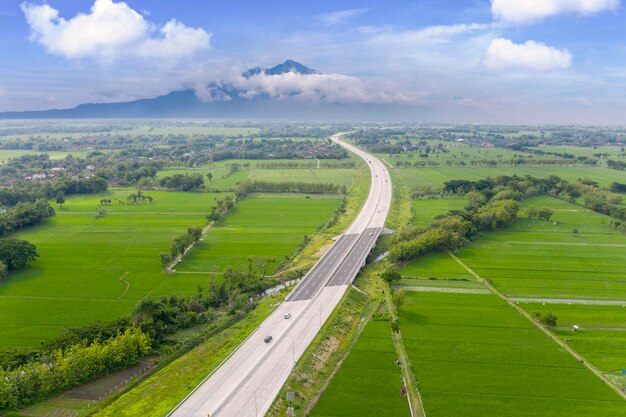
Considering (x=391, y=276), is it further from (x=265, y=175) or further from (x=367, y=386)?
(x=265, y=175)

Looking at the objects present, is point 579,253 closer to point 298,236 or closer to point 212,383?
point 298,236

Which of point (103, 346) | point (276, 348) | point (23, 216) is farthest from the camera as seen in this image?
point (23, 216)

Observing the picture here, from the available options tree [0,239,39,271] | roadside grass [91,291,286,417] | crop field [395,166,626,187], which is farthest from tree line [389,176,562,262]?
tree [0,239,39,271]

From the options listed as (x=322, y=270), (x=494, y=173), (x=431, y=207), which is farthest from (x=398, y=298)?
(x=494, y=173)

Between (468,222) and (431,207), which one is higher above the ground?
(468,222)

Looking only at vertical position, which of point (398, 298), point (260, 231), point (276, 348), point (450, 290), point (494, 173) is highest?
point (494, 173)

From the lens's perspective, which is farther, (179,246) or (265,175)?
(265,175)
